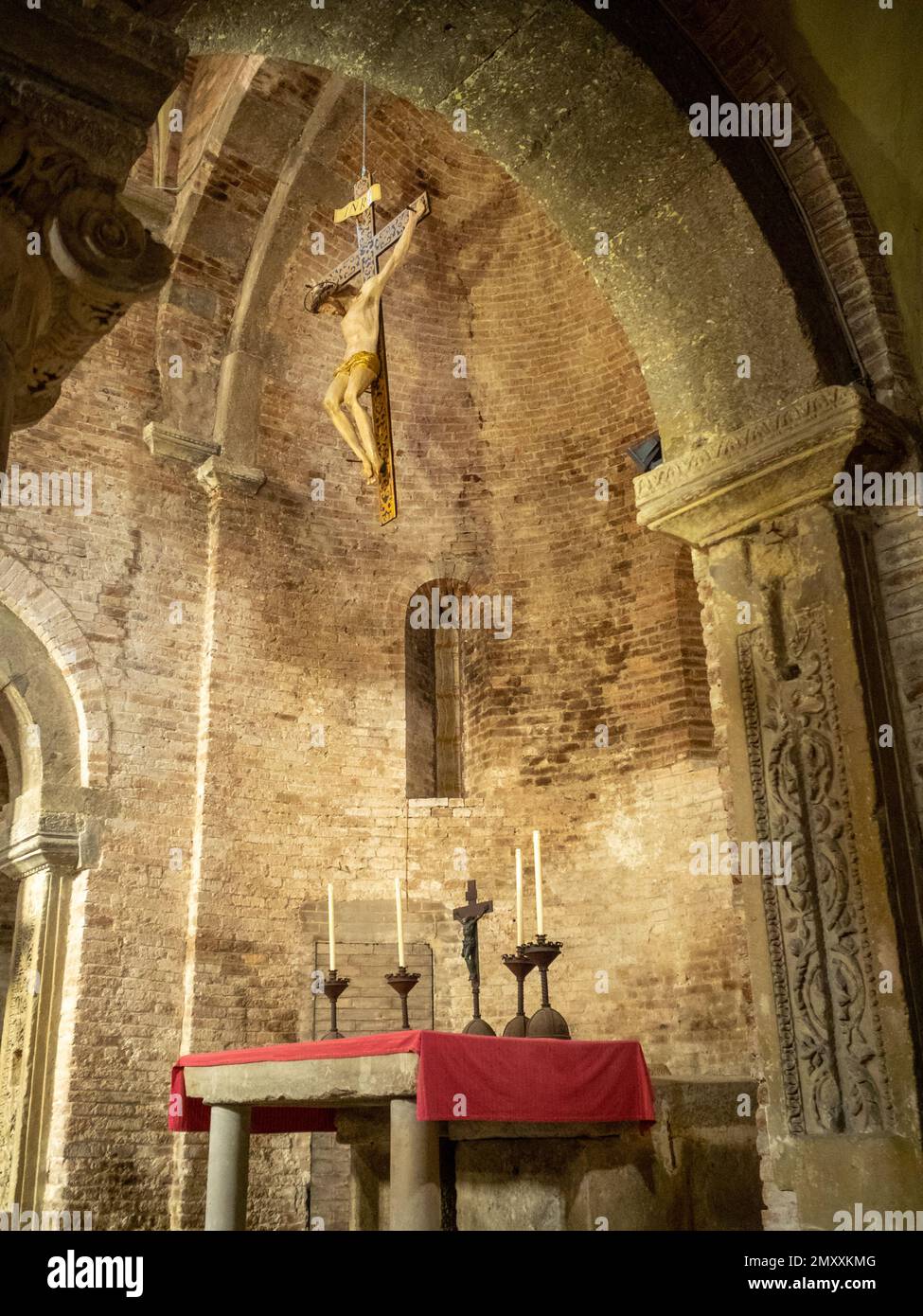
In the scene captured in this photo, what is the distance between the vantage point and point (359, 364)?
8906 millimetres

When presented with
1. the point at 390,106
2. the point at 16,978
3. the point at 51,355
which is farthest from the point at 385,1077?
the point at 390,106

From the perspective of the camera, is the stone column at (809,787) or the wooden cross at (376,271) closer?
the stone column at (809,787)

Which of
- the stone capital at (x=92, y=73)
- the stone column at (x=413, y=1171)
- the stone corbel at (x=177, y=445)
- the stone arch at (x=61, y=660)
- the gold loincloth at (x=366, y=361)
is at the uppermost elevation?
the gold loincloth at (x=366, y=361)

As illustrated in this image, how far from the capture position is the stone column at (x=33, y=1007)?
7.57 meters

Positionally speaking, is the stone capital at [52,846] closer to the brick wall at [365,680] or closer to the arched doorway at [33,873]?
the arched doorway at [33,873]

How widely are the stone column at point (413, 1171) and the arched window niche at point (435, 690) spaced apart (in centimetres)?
531

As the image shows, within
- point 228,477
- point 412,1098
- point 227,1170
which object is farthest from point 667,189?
point 228,477

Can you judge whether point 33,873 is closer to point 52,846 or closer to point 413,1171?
point 52,846

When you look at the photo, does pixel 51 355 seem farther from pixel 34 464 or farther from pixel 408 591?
pixel 408 591

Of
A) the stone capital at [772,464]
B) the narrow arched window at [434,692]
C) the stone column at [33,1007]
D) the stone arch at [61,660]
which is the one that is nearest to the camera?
A: the stone capital at [772,464]

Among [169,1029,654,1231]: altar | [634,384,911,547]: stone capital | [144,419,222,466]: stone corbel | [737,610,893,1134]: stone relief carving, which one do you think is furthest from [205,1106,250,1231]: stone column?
[144,419,222,466]: stone corbel

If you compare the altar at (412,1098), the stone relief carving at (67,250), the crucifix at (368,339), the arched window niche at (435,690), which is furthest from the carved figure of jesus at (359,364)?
the stone relief carving at (67,250)

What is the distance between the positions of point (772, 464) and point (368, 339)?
5489 mm

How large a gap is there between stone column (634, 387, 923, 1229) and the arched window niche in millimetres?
5700
